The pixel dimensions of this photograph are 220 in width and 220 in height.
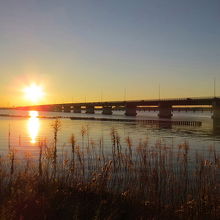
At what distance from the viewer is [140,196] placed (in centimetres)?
1084

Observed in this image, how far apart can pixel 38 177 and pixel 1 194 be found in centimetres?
228

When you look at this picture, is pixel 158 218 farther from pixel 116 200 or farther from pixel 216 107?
pixel 216 107

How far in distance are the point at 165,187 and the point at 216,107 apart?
12086cm

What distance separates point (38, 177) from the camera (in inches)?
452

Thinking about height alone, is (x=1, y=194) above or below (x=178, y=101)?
below

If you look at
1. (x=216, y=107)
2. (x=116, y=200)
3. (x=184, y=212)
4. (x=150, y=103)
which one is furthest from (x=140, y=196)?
(x=150, y=103)

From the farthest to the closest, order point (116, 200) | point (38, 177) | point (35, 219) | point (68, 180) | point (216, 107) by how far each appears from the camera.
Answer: point (216, 107) → point (68, 180) → point (38, 177) → point (116, 200) → point (35, 219)

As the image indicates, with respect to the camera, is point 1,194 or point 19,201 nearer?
point 19,201

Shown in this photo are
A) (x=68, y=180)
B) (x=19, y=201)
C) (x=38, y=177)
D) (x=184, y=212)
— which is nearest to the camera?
(x=19, y=201)

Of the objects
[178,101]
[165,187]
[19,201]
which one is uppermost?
[178,101]

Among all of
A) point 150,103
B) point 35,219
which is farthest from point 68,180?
point 150,103

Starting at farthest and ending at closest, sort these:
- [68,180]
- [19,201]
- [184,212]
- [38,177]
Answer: [68,180] → [38,177] → [184,212] → [19,201]

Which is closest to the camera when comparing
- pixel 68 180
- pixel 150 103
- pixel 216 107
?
pixel 68 180

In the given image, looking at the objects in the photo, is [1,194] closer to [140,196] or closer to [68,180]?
[68,180]
